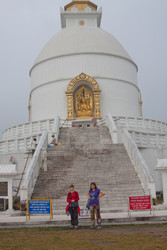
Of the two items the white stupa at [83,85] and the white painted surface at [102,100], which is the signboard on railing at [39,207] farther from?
the white painted surface at [102,100]

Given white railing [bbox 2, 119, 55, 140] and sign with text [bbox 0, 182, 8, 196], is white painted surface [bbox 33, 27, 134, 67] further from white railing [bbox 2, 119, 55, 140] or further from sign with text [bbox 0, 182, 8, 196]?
sign with text [bbox 0, 182, 8, 196]

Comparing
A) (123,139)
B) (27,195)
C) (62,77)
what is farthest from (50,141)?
(62,77)

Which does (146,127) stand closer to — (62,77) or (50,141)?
(50,141)

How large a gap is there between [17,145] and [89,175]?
23.7 feet

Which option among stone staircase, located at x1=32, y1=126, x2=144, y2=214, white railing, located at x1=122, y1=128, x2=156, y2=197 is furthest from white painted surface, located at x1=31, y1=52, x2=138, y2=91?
white railing, located at x1=122, y1=128, x2=156, y2=197

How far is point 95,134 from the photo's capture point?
64.6 ft

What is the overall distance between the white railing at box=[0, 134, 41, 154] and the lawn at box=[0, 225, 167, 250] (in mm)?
11202

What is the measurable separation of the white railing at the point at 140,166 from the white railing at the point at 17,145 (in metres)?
6.09

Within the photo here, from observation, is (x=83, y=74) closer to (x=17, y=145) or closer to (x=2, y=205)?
(x=17, y=145)

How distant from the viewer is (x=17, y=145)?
19.5 metres

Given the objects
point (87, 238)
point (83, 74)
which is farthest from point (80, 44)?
point (87, 238)

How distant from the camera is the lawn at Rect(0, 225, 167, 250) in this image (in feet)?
20.1

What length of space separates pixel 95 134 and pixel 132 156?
5.26 metres

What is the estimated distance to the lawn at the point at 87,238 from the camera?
20.1ft
